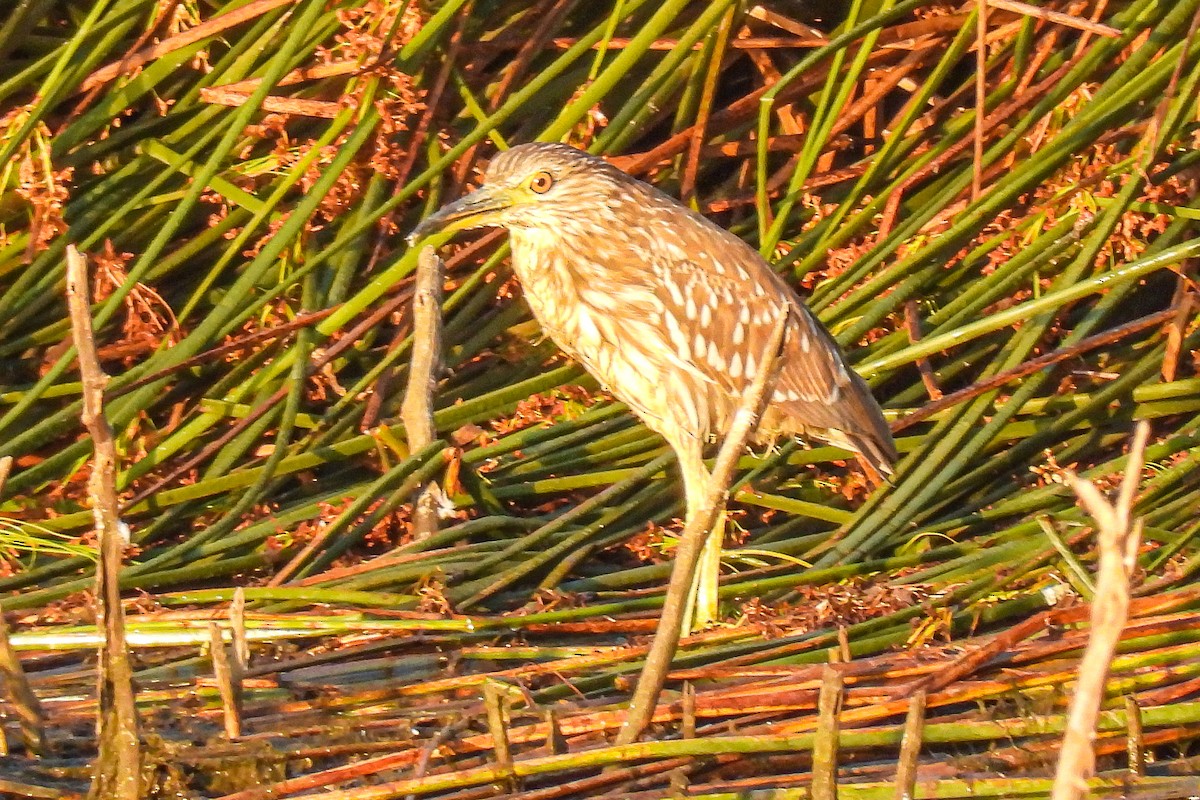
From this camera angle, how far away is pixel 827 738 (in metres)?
2.96

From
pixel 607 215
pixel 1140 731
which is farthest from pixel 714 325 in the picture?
pixel 1140 731

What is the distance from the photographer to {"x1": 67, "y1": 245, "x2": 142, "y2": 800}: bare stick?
113 inches

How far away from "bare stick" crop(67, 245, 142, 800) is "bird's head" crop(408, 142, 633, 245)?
1999 millimetres

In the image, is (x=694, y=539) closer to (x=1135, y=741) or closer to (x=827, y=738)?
(x=827, y=738)

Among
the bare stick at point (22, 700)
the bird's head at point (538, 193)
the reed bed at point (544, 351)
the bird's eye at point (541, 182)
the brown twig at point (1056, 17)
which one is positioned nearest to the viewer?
the bare stick at point (22, 700)

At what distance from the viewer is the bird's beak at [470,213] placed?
16.0 ft

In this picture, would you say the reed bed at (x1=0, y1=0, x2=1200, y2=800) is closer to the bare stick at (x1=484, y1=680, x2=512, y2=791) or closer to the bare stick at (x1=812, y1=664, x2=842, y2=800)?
the bare stick at (x1=484, y1=680, x2=512, y2=791)

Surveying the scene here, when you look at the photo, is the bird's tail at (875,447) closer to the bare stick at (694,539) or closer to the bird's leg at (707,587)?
the bird's leg at (707,587)

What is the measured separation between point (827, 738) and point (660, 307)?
2415mm

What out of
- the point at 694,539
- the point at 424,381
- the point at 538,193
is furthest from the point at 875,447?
the point at 694,539

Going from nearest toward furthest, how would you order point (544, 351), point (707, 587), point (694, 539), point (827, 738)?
point (827, 738)
point (694, 539)
point (707, 587)
point (544, 351)

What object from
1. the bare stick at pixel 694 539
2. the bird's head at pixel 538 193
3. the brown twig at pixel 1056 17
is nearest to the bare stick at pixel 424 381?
the bird's head at pixel 538 193

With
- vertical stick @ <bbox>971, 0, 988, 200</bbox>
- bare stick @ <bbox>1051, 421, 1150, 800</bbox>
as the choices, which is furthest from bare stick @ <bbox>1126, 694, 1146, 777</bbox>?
vertical stick @ <bbox>971, 0, 988, 200</bbox>

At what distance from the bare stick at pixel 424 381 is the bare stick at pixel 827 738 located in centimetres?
224
